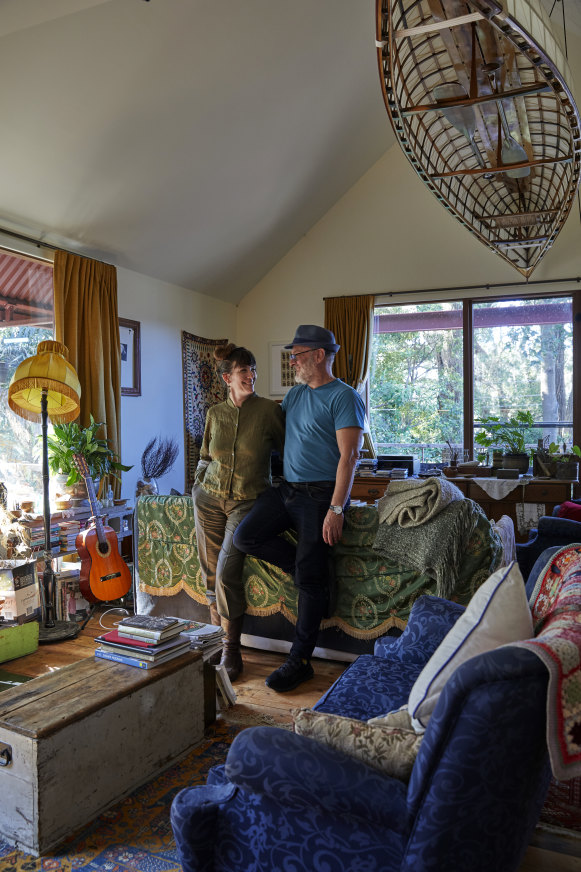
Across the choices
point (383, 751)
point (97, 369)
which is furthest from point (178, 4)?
point (383, 751)

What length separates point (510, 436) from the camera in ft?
21.0

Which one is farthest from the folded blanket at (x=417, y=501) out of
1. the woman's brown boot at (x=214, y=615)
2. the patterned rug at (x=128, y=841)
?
the patterned rug at (x=128, y=841)

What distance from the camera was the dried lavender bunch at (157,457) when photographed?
19.7 feet

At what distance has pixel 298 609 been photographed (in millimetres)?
3020

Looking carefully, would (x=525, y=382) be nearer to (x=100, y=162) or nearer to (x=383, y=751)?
→ (x=100, y=162)

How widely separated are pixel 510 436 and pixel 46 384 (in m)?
Result: 4.53

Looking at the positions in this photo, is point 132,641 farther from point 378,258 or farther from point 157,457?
→ point 378,258

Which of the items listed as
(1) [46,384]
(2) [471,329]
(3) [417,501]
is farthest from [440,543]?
(2) [471,329]

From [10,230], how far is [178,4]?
73.7 inches

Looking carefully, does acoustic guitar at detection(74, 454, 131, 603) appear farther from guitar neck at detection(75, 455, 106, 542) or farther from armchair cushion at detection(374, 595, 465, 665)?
armchair cushion at detection(374, 595, 465, 665)

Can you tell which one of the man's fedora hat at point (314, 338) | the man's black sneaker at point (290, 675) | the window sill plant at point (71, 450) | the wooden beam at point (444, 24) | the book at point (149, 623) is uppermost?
the wooden beam at point (444, 24)

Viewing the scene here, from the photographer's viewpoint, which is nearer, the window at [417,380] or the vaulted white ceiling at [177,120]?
the vaulted white ceiling at [177,120]

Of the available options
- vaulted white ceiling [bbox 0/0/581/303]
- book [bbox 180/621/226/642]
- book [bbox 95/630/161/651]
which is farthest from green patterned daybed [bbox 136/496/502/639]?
vaulted white ceiling [bbox 0/0/581/303]

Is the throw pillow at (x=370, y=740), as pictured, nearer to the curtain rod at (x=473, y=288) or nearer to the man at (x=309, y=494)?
the man at (x=309, y=494)
